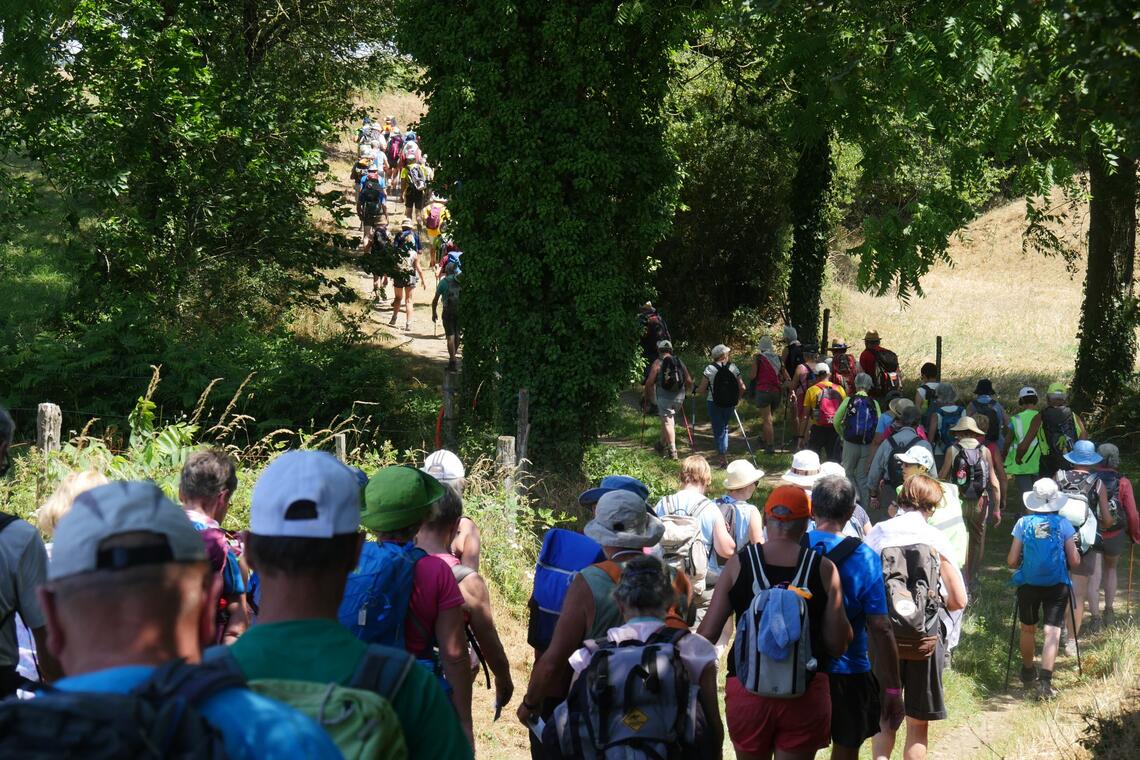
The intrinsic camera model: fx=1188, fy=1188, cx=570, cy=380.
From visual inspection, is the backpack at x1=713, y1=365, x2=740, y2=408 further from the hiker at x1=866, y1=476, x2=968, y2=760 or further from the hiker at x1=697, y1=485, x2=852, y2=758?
the hiker at x1=697, y1=485, x2=852, y2=758

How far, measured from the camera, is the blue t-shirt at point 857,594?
17.2 ft

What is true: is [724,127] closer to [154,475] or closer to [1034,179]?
[1034,179]

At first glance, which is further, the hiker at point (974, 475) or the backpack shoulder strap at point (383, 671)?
the hiker at point (974, 475)

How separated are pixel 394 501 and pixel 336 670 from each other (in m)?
1.82

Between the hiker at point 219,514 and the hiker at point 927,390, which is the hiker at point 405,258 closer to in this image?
the hiker at point 927,390

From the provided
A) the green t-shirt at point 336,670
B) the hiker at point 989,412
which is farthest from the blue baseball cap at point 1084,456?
the green t-shirt at point 336,670

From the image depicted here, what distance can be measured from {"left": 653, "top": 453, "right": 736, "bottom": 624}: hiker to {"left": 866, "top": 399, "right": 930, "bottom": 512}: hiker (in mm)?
3693

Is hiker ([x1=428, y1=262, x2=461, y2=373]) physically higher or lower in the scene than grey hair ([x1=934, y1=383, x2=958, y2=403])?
higher

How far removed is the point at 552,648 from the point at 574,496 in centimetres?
1047

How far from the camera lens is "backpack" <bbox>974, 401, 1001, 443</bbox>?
41.9 feet

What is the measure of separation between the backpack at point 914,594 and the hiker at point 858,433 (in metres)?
6.92

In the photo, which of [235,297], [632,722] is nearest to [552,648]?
[632,722]

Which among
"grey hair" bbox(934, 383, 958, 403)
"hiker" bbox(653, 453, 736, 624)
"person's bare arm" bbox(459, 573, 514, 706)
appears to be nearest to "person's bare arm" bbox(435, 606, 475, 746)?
"person's bare arm" bbox(459, 573, 514, 706)

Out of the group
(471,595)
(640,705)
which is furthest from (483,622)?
(640,705)
